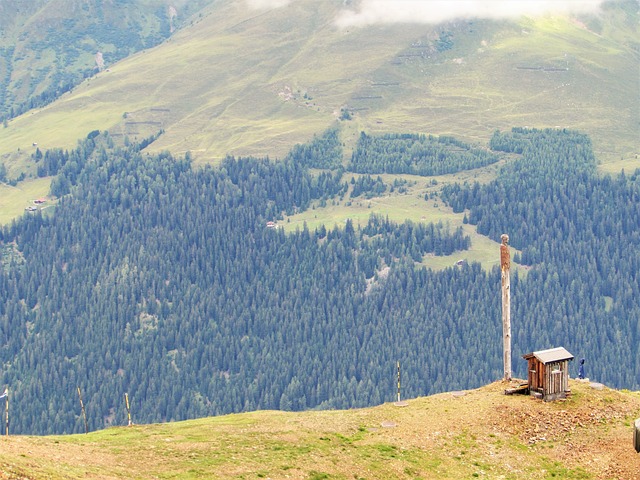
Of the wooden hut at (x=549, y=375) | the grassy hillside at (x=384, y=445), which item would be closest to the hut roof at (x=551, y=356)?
the wooden hut at (x=549, y=375)

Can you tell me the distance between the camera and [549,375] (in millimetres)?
117562

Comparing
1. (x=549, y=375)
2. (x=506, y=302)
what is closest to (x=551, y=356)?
(x=549, y=375)

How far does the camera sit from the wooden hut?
118 metres

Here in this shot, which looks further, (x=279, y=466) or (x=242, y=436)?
(x=242, y=436)

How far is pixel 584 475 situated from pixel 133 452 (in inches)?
1493

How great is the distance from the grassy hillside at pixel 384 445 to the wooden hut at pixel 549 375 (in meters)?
1.32

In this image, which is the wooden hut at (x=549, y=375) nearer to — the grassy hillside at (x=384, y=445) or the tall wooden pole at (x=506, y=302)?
the grassy hillside at (x=384, y=445)

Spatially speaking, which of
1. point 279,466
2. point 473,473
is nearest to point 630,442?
point 473,473

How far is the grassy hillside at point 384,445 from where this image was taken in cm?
9838

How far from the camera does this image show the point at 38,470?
87.9m

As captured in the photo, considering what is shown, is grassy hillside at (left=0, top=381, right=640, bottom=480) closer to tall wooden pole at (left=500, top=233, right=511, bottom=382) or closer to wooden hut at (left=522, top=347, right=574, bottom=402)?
wooden hut at (left=522, top=347, right=574, bottom=402)

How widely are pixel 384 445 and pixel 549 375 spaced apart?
20.1 m

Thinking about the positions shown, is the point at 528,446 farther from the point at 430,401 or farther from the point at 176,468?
the point at 176,468

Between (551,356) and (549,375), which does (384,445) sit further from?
(551,356)
